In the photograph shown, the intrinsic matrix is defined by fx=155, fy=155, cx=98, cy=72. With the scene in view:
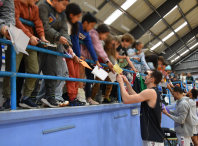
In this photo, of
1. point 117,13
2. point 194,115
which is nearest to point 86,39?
point 194,115

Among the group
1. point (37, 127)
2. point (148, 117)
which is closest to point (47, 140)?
point (37, 127)

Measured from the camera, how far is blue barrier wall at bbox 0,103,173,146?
44.3 inches

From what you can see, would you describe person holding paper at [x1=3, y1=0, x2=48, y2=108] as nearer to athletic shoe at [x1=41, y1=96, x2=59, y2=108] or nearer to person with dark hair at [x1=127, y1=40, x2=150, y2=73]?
athletic shoe at [x1=41, y1=96, x2=59, y2=108]

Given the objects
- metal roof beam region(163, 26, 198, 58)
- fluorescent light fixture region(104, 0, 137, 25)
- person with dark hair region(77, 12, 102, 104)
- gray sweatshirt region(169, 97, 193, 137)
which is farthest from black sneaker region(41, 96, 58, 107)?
metal roof beam region(163, 26, 198, 58)

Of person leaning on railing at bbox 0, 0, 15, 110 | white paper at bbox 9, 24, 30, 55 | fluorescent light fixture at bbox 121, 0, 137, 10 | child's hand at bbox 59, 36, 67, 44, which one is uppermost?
fluorescent light fixture at bbox 121, 0, 137, 10

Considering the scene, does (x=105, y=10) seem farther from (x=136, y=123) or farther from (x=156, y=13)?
(x=136, y=123)

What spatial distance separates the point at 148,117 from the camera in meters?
1.88

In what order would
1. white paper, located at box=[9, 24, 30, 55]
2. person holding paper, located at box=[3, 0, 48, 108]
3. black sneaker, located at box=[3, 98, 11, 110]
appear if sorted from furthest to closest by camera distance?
person holding paper, located at box=[3, 0, 48, 108], black sneaker, located at box=[3, 98, 11, 110], white paper, located at box=[9, 24, 30, 55]

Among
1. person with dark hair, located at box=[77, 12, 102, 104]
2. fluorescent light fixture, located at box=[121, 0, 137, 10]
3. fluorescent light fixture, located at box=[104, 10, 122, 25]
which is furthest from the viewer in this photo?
fluorescent light fixture, located at box=[104, 10, 122, 25]

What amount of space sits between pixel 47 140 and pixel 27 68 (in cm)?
70

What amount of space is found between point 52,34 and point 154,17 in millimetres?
10666

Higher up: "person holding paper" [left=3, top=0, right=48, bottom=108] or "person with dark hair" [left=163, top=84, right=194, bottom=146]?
"person holding paper" [left=3, top=0, right=48, bottom=108]

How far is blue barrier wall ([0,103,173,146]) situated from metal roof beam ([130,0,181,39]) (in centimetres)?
975

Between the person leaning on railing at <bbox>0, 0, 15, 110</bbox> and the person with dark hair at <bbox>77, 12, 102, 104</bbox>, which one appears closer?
the person leaning on railing at <bbox>0, 0, 15, 110</bbox>
